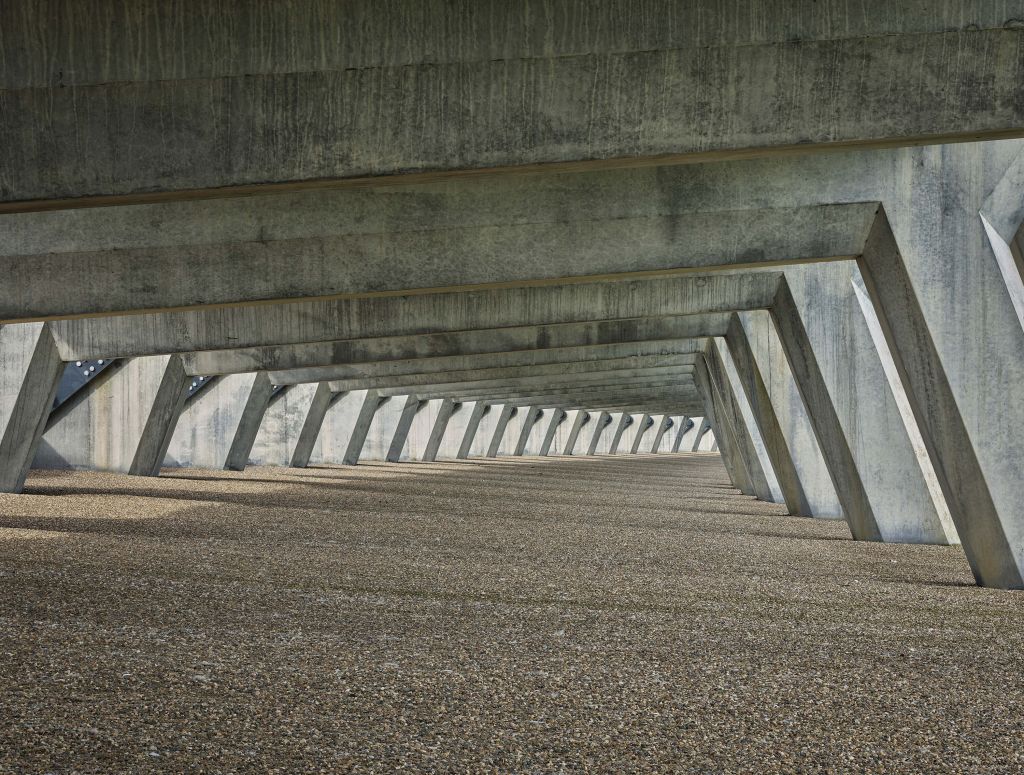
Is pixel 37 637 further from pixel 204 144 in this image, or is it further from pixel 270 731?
pixel 204 144

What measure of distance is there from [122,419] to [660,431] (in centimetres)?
5459

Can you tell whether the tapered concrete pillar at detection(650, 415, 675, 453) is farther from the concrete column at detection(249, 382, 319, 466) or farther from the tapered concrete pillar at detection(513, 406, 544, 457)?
the concrete column at detection(249, 382, 319, 466)

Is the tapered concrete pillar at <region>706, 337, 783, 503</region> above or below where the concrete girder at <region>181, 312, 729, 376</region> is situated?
below

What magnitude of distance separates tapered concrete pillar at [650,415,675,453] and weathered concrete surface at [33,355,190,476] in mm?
53454

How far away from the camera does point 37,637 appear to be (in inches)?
256

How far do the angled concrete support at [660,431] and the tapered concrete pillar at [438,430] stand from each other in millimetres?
31049

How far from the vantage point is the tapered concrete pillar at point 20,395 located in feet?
60.4

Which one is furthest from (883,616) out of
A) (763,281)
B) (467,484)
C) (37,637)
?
(467,484)

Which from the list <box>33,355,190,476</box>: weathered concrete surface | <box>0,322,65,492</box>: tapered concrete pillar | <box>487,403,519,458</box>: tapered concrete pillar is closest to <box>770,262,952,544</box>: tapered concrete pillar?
<box>0,322,65,492</box>: tapered concrete pillar

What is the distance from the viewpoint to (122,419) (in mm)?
24109

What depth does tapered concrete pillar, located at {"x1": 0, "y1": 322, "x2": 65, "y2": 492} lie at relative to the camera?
1841 centimetres

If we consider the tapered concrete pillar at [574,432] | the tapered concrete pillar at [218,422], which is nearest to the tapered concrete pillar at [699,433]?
the tapered concrete pillar at [574,432]

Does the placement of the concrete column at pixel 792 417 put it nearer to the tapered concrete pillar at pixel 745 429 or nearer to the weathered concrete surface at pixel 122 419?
the tapered concrete pillar at pixel 745 429

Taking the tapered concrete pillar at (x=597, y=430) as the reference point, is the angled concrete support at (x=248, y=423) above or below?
below
